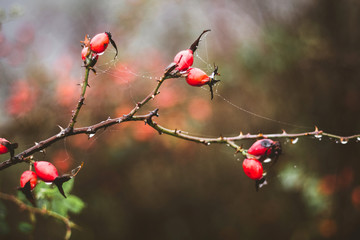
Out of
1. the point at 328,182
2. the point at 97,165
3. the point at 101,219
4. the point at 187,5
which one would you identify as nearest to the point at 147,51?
the point at 187,5

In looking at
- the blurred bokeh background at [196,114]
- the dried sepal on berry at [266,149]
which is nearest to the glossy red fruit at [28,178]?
the dried sepal on berry at [266,149]

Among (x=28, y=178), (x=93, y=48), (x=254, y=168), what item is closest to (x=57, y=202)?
(x=28, y=178)

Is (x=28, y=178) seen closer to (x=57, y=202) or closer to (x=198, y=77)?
(x=57, y=202)

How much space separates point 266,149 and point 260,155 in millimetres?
29

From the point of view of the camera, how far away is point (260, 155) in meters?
0.90

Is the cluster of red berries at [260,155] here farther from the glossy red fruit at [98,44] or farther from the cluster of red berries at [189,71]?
the glossy red fruit at [98,44]

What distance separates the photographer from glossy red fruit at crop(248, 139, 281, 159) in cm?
88

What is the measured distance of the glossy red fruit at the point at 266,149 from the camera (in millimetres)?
880

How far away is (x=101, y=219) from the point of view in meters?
2.83

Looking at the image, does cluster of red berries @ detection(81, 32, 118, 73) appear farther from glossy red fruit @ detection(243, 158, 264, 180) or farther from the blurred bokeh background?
the blurred bokeh background

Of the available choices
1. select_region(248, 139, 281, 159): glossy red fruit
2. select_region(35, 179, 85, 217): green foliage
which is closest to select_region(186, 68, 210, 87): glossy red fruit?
select_region(248, 139, 281, 159): glossy red fruit

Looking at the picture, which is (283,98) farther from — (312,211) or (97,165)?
(97,165)

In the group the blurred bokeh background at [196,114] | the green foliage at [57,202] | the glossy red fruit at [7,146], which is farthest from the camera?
the blurred bokeh background at [196,114]

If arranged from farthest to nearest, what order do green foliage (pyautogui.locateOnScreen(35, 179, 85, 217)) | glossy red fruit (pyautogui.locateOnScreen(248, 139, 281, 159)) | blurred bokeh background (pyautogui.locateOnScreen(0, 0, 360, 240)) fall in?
1. blurred bokeh background (pyautogui.locateOnScreen(0, 0, 360, 240))
2. green foliage (pyautogui.locateOnScreen(35, 179, 85, 217))
3. glossy red fruit (pyautogui.locateOnScreen(248, 139, 281, 159))
